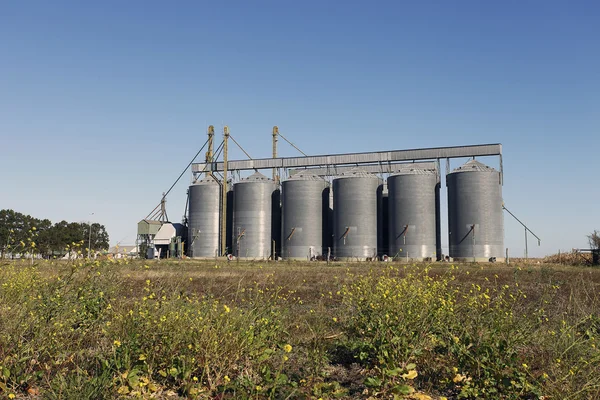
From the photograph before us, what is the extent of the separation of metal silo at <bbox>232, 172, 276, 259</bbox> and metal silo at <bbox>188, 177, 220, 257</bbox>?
3267 millimetres

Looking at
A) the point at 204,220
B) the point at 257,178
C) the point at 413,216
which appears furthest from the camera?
the point at 204,220

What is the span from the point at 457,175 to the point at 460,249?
8014 millimetres

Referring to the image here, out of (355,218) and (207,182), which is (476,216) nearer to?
(355,218)

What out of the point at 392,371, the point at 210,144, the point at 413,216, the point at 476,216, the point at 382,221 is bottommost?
the point at 392,371

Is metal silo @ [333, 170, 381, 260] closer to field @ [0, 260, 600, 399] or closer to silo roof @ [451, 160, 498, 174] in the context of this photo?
silo roof @ [451, 160, 498, 174]

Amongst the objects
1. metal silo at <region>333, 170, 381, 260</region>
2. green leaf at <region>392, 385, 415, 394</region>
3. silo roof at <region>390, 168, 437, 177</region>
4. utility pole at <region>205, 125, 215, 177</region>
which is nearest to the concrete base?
metal silo at <region>333, 170, 381, 260</region>

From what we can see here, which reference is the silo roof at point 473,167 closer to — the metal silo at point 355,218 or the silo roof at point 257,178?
the metal silo at point 355,218

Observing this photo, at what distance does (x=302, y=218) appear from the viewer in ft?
181

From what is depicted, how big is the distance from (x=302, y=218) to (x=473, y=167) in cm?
1965

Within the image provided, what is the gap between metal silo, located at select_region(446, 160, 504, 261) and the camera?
163ft

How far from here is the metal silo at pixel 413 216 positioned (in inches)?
2007

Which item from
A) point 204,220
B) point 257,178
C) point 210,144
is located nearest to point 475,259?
point 257,178

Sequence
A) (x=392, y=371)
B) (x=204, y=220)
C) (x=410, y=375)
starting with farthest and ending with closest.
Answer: (x=204, y=220) < (x=410, y=375) < (x=392, y=371)

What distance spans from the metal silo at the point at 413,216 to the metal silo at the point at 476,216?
2400mm
